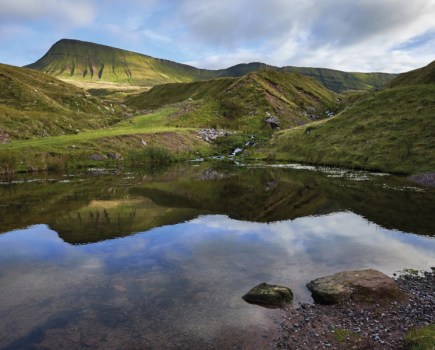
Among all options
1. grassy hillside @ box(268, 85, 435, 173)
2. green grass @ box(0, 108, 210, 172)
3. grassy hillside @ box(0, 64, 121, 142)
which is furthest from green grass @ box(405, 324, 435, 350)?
grassy hillside @ box(0, 64, 121, 142)

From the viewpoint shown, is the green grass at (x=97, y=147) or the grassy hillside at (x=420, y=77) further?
the grassy hillside at (x=420, y=77)

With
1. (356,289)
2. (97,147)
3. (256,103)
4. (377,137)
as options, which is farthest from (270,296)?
(256,103)

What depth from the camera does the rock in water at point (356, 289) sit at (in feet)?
56.0

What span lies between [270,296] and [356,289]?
4.19m

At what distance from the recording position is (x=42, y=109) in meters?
112

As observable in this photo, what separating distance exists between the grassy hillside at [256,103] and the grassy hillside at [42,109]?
31.1 metres

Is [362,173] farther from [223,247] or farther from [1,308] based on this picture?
[1,308]

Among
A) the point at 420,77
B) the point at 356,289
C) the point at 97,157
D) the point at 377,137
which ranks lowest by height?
the point at 356,289

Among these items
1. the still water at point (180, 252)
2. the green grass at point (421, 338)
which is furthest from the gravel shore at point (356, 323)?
the still water at point (180, 252)

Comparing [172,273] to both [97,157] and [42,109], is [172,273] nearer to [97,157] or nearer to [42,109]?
[97,157]

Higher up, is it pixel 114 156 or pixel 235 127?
pixel 235 127

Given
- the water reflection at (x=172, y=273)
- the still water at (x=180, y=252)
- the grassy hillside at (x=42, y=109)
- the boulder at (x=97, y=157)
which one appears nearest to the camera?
the water reflection at (x=172, y=273)

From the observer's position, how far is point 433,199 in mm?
38531

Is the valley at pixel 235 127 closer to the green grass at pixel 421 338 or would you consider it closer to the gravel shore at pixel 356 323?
the gravel shore at pixel 356 323
